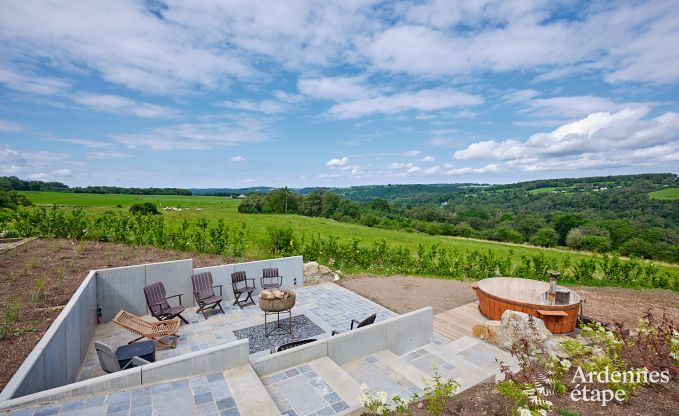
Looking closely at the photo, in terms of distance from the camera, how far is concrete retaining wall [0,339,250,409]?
10.1 feet

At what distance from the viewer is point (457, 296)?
928 cm

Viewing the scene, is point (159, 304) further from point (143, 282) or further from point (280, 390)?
point (280, 390)

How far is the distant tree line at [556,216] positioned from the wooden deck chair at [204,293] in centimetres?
2543

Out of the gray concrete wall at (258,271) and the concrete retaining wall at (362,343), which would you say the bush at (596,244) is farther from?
the concrete retaining wall at (362,343)

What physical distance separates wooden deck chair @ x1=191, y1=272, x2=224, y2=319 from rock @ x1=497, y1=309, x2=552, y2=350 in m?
5.89

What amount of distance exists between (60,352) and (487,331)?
22.3 ft

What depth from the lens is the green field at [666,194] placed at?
44450 mm

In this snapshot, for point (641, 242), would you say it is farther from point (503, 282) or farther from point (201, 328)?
point (201, 328)

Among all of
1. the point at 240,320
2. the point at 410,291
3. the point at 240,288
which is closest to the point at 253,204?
the point at 240,288

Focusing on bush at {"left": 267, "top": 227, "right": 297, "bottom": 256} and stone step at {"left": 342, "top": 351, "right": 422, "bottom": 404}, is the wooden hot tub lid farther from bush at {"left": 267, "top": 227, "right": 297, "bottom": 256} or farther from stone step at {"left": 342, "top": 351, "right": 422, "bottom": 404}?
bush at {"left": 267, "top": 227, "right": 297, "bottom": 256}

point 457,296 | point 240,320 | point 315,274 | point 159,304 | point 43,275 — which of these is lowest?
point 457,296

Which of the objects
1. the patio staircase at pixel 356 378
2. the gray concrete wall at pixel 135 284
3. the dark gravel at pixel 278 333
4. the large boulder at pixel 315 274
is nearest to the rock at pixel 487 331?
the patio staircase at pixel 356 378

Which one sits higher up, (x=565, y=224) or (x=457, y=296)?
(x=457, y=296)

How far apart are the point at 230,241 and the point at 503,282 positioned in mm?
9267
